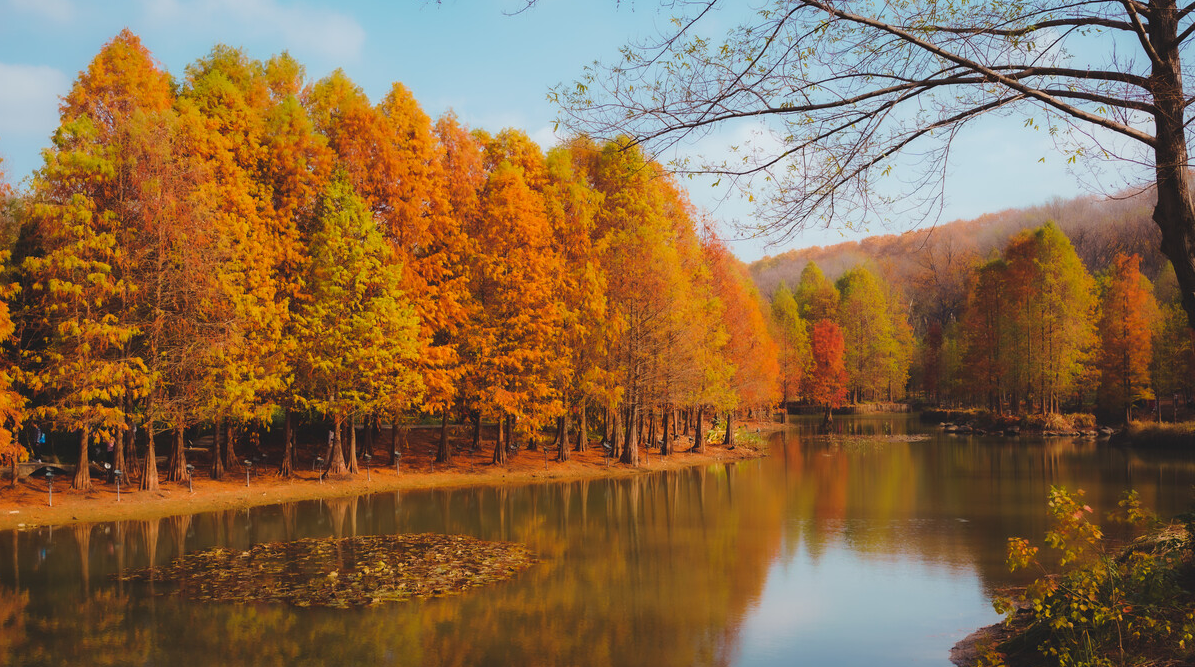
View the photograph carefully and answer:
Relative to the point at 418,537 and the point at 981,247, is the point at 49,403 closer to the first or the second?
the point at 418,537

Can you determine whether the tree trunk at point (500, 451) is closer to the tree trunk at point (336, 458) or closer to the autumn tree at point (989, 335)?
the tree trunk at point (336, 458)

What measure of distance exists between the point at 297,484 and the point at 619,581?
15.4 m

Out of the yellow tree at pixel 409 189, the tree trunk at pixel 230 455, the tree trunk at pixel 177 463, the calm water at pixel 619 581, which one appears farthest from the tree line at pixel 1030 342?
the tree trunk at pixel 177 463

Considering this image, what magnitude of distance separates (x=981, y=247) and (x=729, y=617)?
132 metres

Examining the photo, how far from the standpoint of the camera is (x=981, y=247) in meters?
126

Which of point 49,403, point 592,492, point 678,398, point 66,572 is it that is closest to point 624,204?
point 678,398

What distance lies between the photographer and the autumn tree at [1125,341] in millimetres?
42719

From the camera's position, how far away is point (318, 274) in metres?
24.5

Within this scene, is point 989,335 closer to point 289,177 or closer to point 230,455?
point 289,177

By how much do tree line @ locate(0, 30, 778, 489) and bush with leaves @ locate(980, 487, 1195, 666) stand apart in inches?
786

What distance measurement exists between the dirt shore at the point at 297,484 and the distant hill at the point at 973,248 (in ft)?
188

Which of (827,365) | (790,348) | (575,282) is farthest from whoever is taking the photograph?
(827,365)

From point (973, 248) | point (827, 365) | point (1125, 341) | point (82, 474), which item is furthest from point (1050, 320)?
point (973, 248)

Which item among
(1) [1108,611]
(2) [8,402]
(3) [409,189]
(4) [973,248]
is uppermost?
(4) [973,248]
